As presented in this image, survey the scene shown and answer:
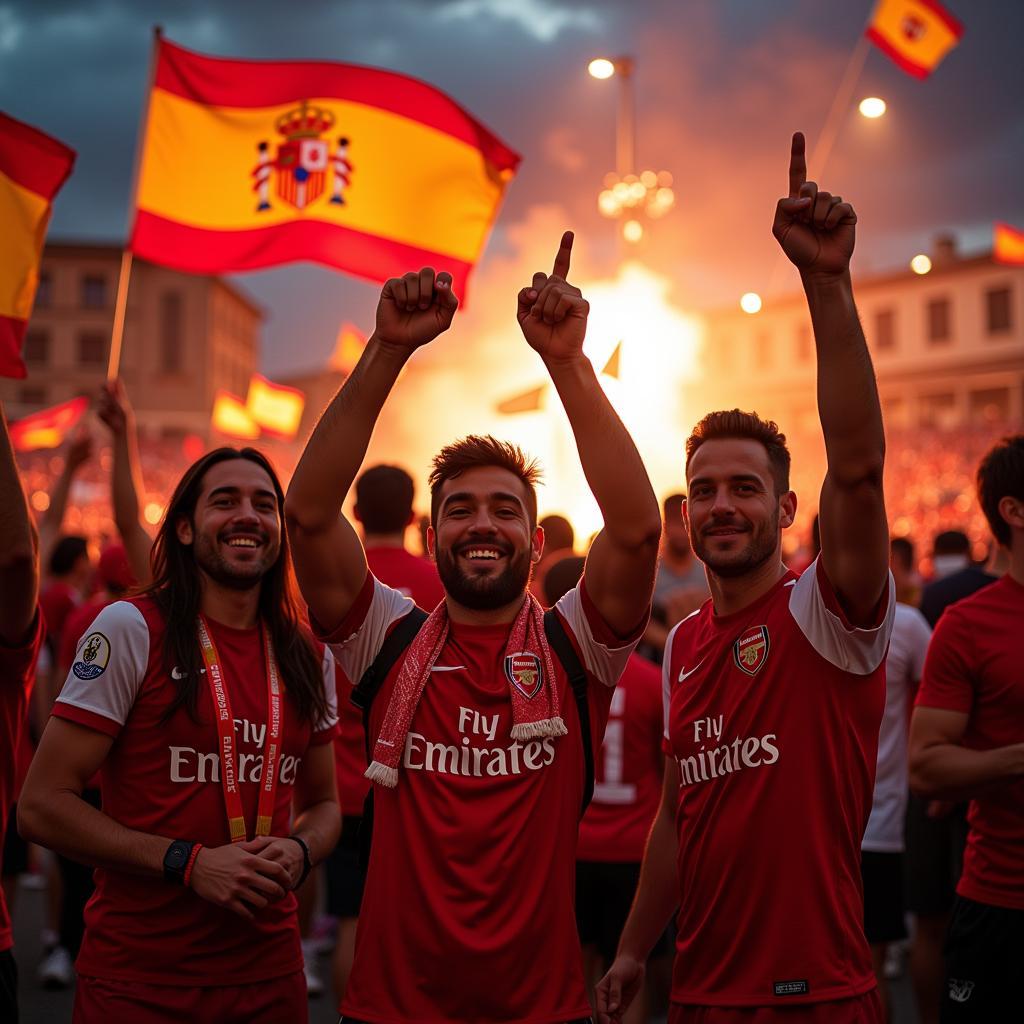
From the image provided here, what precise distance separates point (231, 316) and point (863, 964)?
6405cm

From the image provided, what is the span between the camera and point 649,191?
693 inches

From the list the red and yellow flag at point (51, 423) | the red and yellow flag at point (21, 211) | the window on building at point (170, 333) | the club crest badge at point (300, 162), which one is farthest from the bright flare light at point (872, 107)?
the window on building at point (170, 333)

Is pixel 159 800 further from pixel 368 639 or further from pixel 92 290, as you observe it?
pixel 92 290

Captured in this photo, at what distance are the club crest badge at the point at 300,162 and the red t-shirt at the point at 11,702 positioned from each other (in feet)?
14.4

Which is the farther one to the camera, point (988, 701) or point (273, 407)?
point (273, 407)

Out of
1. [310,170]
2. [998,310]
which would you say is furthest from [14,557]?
[998,310]

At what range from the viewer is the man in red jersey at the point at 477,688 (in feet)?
8.98

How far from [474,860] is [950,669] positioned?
1764 millimetres

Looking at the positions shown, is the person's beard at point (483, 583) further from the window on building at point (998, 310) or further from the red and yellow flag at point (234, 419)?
the window on building at point (998, 310)

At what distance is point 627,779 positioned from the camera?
494 cm

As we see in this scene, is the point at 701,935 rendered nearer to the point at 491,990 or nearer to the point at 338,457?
the point at 491,990

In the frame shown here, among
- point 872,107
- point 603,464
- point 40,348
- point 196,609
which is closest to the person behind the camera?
point 603,464

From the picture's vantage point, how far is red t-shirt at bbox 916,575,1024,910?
3.54 metres

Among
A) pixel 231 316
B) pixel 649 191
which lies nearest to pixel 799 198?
pixel 649 191
